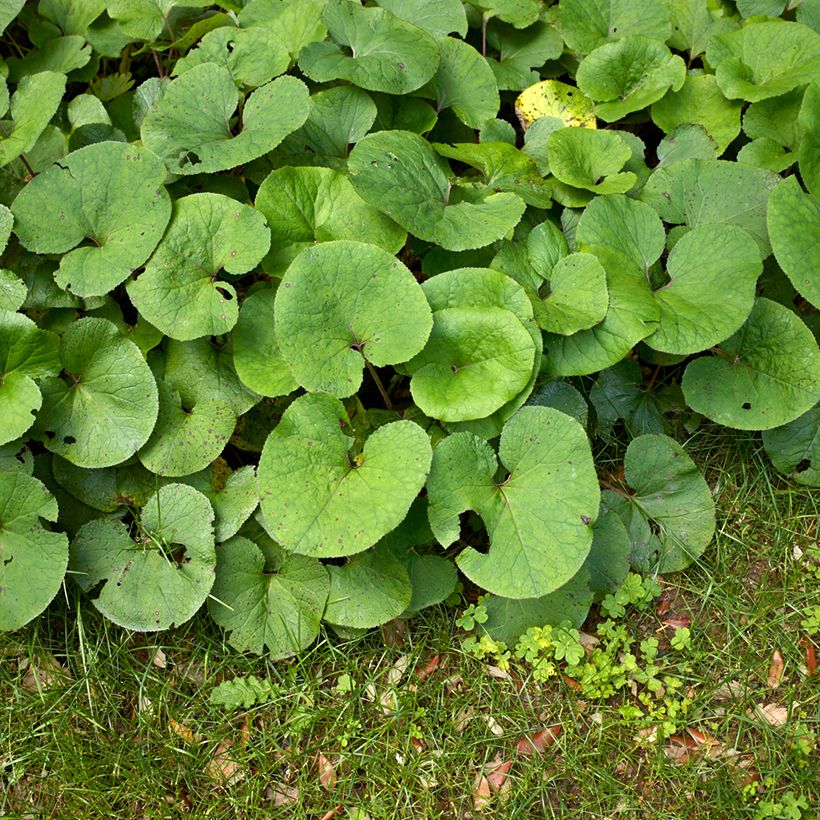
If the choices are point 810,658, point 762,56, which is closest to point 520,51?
point 762,56

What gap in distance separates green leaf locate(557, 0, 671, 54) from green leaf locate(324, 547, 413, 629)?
199 cm

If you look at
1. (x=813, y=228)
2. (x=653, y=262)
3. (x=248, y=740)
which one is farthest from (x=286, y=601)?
(x=813, y=228)

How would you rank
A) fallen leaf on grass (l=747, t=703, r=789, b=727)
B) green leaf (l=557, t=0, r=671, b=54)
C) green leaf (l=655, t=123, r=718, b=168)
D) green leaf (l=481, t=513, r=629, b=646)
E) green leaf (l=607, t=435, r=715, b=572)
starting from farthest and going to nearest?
green leaf (l=557, t=0, r=671, b=54) → green leaf (l=655, t=123, r=718, b=168) → green leaf (l=607, t=435, r=715, b=572) → green leaf (l=481, t=513, r=629, b=646) → fallen leaf on grass (l=747, t=703, r=789, b=727)

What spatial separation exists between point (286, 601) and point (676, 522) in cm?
124

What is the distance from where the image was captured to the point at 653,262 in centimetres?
265

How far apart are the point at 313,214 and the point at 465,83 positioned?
84cm

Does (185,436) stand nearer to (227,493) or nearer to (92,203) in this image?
(227,493)

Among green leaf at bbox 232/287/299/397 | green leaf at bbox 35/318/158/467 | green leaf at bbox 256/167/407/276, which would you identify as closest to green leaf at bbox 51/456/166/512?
green leaf at bbox 35/318/158/467

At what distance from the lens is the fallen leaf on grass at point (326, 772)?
92.0 inches

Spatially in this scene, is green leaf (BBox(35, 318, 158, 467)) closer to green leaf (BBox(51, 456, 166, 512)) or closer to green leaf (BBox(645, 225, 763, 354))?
green leaf (BBox(51, 456, 166, 512))

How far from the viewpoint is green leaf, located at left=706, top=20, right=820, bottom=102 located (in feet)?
9.44

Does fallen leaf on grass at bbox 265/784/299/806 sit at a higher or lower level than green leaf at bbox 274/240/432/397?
lower

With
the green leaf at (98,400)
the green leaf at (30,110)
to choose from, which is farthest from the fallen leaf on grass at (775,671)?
the green leaf at (30,110)

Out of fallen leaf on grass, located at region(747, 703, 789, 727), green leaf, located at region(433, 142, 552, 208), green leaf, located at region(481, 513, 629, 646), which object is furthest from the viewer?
green leaf, located at region(433, 142, 552, 208)
